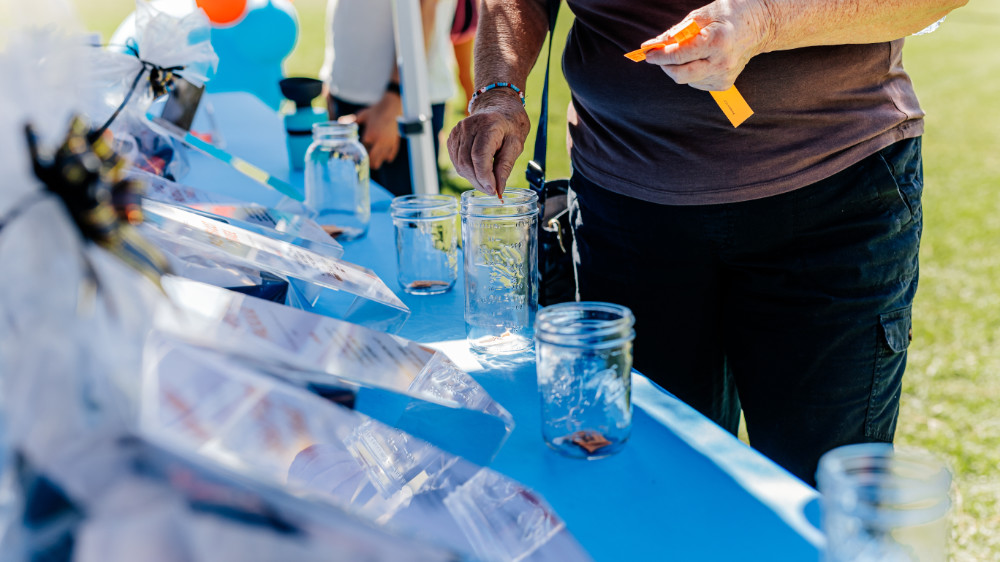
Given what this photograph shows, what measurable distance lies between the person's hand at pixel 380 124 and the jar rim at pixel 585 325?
1831mm

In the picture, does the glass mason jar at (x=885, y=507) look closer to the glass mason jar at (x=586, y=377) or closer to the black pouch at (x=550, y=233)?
the glass mason jar at (x=586, y=377)

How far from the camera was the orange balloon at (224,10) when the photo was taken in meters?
3.42

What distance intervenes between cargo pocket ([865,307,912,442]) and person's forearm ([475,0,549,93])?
24.7 inches

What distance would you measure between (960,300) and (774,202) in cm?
283

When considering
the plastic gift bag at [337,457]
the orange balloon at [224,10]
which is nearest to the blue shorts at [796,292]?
the plastic gift bag at [337,457]

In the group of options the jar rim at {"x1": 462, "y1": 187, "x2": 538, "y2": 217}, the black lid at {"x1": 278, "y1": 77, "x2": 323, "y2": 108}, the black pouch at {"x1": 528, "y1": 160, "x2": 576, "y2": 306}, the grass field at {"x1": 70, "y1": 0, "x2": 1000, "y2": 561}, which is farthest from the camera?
the grass field at {"x1": 70, "y1": 0, "x2": 1000, "y2": 561}

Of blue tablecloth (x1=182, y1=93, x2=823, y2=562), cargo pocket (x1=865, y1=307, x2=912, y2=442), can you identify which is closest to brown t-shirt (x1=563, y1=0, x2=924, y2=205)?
cargo pocket (x1=865, y1=307, x2=912, y2=442)

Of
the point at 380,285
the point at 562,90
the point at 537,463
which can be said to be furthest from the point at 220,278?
the point at 562,90

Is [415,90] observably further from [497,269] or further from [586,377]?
[586,377]

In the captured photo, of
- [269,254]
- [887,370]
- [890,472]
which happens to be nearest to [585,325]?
[890,472]

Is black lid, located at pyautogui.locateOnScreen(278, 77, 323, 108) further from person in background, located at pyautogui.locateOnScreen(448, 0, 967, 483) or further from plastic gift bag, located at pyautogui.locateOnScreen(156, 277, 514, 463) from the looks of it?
plastic gift bag, located at pyautogui.locateOnScreen(156, 277, 514, 463)

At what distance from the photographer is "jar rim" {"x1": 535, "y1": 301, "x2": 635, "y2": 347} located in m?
0.65

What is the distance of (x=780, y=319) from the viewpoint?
1.10 m

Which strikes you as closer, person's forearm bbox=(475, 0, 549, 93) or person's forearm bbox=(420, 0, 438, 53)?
person's forearm bbox=(475, 0, 549, 93)
